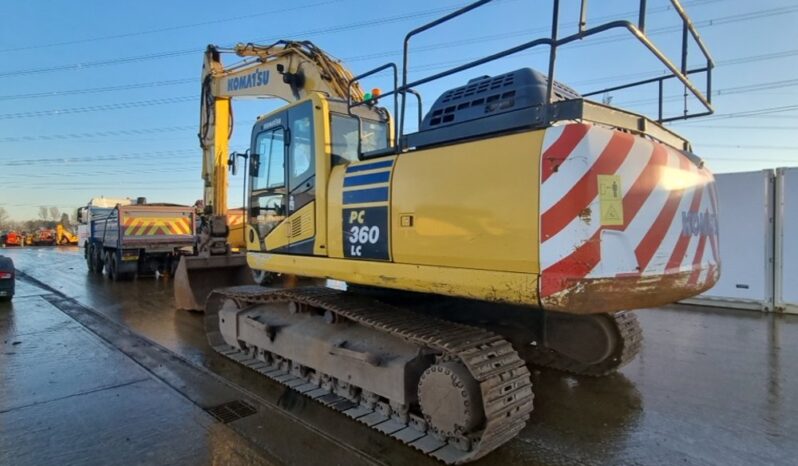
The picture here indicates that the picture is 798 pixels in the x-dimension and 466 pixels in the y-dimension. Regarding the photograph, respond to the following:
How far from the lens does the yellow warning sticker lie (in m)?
2.74

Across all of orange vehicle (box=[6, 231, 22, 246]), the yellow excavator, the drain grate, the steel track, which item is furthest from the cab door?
orange vehicle (box=[6, 231, 22, 246])

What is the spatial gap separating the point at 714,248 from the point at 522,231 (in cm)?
188

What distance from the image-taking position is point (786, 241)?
8523 millimetres

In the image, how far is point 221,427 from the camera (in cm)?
386

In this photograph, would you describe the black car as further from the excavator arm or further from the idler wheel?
the idler wheel

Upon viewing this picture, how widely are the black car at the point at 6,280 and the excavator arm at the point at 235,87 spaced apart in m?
4.45

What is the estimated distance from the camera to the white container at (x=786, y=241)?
8.38m

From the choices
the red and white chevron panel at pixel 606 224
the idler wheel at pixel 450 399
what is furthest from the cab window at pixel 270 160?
the red and white chevron panel at pixel 606 224

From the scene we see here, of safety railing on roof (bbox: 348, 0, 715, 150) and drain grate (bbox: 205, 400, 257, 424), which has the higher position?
safety railing on roof (bbox: 348, 0, 715, 150)

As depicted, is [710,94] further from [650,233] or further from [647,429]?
[647,429]

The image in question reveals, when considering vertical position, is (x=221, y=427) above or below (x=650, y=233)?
below

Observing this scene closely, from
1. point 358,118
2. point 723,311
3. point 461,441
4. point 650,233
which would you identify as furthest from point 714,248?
point 723,311

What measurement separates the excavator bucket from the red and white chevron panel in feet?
22.7

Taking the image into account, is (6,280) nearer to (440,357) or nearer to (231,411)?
(231,411)
